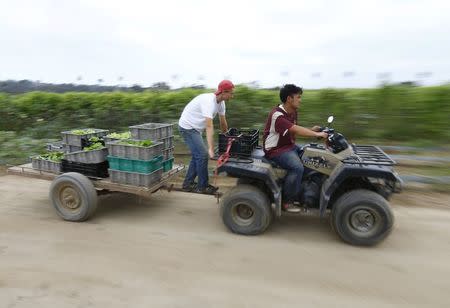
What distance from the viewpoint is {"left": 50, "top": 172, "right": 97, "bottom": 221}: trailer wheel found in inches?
221

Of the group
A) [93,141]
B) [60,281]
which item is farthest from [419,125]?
[60,281]

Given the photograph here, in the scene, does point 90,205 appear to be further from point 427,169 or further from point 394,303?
point 427,169

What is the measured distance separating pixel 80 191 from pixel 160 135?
4.65ft

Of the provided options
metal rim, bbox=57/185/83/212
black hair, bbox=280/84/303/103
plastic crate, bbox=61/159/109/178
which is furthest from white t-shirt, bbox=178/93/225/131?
metal rim, bbox=57/185/83/212

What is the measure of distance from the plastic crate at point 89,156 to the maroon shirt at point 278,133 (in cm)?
245

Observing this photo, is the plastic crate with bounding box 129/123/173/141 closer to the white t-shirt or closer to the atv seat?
the white t-shirt

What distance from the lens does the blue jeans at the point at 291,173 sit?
16.9 feet

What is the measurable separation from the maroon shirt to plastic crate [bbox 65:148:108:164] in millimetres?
2449

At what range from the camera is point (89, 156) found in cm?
587

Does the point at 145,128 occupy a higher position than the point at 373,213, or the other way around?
the point at 145,128

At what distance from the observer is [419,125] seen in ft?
26.9

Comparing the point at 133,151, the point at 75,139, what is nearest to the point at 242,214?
the point at 133,151

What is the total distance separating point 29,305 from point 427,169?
22.5 ft

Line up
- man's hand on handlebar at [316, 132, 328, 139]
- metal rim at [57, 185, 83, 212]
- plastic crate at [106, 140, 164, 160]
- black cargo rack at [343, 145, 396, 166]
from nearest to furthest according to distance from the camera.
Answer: black cargo rack at [343, 145, 396, 166], man's hand on handlebar at [316, 132, 328, 139], plastic crate at [106, 140, 164, 160], metal rim at [57, 185, 83, 212]
